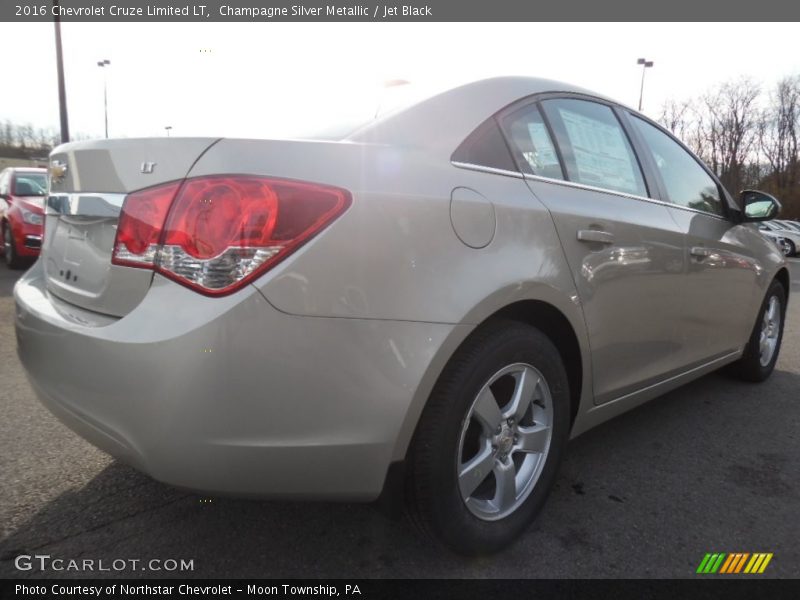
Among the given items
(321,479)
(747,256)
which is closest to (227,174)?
(321,479)

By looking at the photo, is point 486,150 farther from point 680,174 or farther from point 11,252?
point 11,252

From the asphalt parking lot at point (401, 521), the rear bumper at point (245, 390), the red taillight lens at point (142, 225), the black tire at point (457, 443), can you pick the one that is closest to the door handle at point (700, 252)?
the asphalt parking lot at point (401, 521)

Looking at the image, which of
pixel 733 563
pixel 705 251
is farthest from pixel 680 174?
pixel 733 563

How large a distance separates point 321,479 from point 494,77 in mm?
1470

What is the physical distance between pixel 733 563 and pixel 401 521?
1108mm

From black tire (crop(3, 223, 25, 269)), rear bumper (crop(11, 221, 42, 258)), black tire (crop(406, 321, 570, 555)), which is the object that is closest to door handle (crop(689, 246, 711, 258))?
black tire (crop(406, 321, 570, 555))

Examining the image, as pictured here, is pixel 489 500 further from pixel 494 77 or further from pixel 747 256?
pixel 747 256

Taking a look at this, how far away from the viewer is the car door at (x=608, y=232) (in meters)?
2.12

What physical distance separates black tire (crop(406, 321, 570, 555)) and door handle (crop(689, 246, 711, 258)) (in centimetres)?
129

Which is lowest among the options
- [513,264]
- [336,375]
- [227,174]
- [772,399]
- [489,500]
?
[772,399]

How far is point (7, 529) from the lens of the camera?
199 cm

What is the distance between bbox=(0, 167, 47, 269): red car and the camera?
320 inches

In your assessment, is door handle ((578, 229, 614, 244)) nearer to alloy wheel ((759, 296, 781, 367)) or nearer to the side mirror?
the side mirror

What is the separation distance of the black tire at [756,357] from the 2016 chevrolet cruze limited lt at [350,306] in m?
2.07
